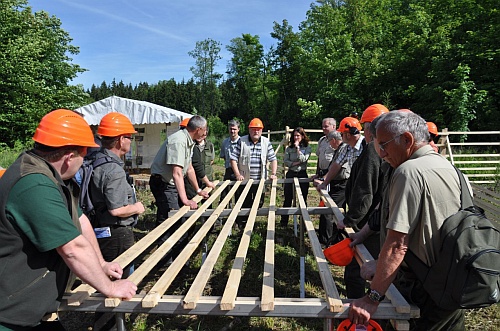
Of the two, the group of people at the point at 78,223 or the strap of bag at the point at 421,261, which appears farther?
the strap of bag at the point at 421,261

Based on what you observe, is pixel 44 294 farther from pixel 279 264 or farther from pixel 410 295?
pixel 279 264

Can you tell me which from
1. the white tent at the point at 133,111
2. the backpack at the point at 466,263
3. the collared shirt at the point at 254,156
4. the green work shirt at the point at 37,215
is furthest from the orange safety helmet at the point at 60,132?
the white tent at the point at 133,111

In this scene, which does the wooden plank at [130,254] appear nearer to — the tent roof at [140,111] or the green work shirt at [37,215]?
the green work shirt at [37,215]

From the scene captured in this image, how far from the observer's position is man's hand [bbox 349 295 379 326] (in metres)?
1.66

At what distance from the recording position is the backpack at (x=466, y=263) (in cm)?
151

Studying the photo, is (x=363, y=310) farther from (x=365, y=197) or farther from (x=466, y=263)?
(x=365, y=197)

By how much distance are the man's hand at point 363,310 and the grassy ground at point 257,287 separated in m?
1.17

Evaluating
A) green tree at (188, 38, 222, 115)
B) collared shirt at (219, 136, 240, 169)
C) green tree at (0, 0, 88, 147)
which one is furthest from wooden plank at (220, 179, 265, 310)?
green tree at (188, 38, 222, 115)

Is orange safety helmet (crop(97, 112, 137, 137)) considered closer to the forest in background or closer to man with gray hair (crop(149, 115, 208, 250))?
man with gray hair (crop(149, 115, 208, 250))

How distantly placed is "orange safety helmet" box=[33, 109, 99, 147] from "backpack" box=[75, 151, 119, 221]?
109 cm

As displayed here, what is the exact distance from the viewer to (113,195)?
2.78 m

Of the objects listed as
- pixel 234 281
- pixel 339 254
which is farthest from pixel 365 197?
pixel 234 281

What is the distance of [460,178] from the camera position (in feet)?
5.51

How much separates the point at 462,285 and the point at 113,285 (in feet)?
5.59
